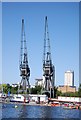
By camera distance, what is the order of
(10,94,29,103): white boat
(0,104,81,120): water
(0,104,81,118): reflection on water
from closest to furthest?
(0,104,81,120): water → (0,104,81,118): reflection on water → (10,94,29,103): white boat

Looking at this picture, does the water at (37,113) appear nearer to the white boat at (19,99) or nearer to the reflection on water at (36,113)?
the reflection on water at (36,113)

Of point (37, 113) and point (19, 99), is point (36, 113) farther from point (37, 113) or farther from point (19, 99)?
point (19, 99)

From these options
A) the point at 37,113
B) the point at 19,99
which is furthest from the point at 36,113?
the point at 19,99

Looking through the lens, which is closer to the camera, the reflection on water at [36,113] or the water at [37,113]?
the water at [37,113]

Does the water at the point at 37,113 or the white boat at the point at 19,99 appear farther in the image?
the white boat at the point at 19,99

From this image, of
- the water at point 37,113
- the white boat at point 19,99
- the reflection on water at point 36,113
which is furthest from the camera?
the white boat at point 19,99

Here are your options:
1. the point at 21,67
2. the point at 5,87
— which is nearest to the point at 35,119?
the point at 21,67

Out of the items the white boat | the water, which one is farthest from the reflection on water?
the white boat

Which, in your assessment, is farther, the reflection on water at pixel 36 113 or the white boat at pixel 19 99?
the white boat at pixel 19 99

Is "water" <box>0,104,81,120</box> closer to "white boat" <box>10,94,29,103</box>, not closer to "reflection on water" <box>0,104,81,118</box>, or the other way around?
"reflection on water" <box>0,104,81,118</box>

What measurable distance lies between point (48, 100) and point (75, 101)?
20.7 feet

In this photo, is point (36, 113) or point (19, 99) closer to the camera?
point (36, 113)

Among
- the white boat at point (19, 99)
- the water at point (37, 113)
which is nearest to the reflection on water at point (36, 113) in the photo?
the water at point (37, 113)

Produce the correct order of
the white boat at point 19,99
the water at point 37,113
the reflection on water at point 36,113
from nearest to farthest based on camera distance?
the water at point 37,113
the reflection on water at point 36,113
the white boat at point 19,99
